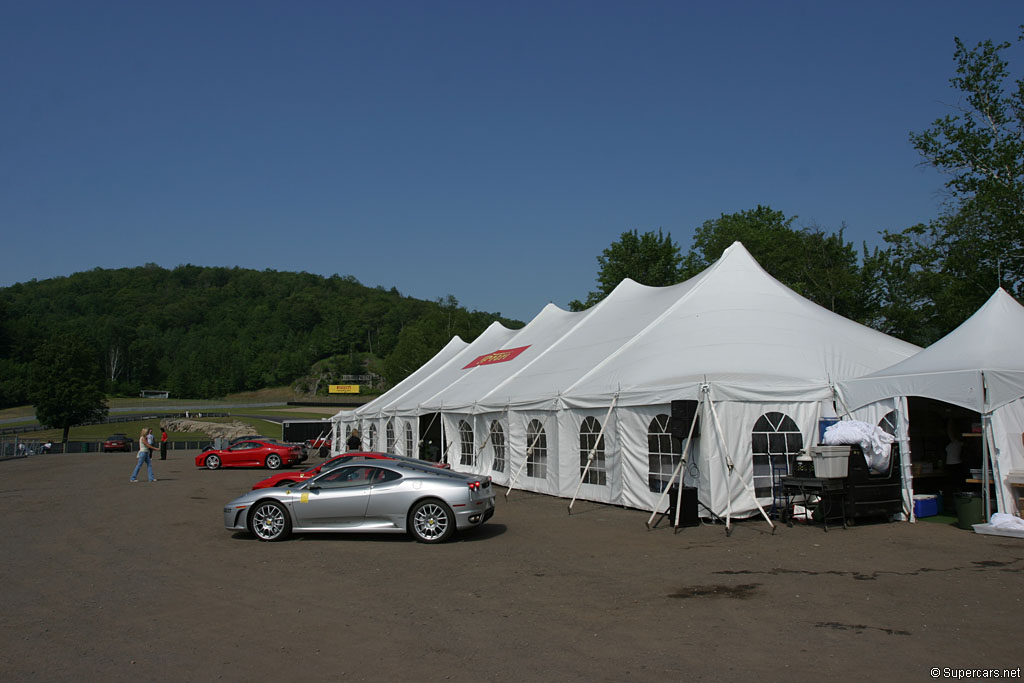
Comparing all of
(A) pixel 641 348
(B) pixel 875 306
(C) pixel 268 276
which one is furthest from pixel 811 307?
(C) pixel 268 276

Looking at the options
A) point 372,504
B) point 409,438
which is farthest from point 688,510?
point 409,438

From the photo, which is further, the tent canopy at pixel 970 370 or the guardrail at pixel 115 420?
the guardrail at pixel 115 420

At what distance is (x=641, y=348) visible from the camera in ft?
53.5

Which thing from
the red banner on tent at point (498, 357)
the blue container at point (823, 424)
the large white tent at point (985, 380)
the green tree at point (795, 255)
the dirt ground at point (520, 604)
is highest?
the green tree at point (795, 255)

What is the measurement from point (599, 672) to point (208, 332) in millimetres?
165980

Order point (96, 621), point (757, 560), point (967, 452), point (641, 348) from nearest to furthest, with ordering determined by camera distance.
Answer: point (96, 621) < point (757, 560) < point (967, 452) < point (641, 348)

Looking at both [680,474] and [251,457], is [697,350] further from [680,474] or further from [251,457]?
[251,457]

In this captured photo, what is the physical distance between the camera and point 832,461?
11703mm

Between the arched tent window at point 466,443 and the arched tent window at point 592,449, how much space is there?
22.0 feet

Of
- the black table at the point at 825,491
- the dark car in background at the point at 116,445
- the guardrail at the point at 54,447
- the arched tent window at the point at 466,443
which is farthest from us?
the dark car in background at the point at 116,445

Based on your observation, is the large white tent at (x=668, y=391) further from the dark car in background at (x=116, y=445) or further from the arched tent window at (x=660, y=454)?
the dark car in background at (x=116, y=445)

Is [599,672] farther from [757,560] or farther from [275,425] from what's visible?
[275,425]

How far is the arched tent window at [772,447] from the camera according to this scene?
13141 millimetres

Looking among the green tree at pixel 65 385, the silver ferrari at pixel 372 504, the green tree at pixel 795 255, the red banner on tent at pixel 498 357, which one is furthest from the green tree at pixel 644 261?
the green tree at pixel 65 385
